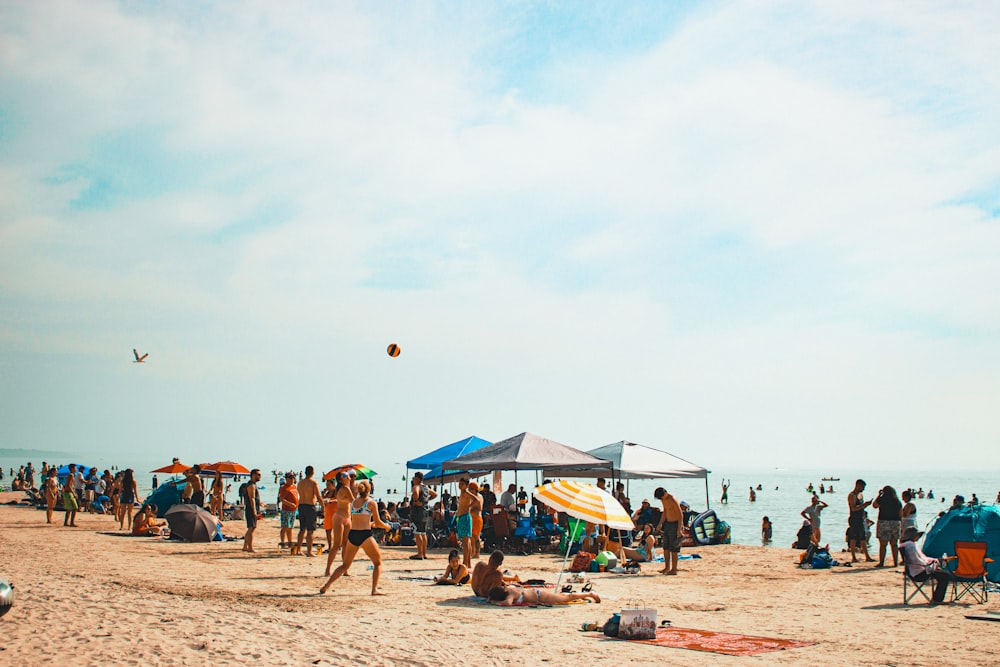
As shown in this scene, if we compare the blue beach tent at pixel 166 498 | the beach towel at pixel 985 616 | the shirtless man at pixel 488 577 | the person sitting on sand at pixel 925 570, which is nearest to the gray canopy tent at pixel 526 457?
the shirtless man at pixel 488 577

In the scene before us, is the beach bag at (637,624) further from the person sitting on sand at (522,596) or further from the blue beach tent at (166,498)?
the blue beach tent at (166,498)

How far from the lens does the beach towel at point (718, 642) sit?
787 centimetres

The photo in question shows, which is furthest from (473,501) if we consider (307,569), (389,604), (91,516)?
(91,516)

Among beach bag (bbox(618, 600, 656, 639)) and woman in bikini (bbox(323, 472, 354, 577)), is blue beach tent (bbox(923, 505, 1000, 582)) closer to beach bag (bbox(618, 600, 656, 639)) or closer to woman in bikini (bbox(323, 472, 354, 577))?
beach bag (bbox(618, 600, 656, 639))

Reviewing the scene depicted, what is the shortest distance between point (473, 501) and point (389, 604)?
3.89m

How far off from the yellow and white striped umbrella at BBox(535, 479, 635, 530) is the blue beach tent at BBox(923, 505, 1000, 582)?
18.8ft

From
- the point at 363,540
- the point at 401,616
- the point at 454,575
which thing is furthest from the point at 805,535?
the point at 401,616

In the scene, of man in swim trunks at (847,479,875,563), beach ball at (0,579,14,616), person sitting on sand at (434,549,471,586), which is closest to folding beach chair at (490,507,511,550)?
person sitting on sand at (434,549,471,586)

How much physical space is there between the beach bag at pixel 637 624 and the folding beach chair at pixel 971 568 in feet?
17.2

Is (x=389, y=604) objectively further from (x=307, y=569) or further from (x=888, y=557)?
(x=888, y=557)

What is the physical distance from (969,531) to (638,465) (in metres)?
8.69

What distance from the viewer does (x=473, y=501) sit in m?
13.9

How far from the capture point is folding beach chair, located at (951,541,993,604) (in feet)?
36.0

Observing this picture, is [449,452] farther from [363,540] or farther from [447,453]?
[363,540]
